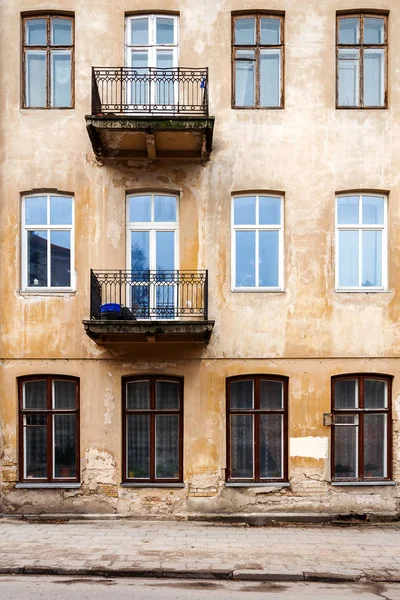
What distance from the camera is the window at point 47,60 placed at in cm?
1145

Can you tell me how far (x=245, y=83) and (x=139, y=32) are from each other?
2293 millimetres

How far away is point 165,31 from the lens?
11.5 meters

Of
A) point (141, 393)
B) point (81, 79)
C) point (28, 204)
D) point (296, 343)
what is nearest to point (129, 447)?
point (141, 393)

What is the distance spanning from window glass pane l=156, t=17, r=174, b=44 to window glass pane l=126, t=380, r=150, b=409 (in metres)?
6.63

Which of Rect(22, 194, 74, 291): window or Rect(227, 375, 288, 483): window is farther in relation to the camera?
Rect(22, 194, 74, 291): window

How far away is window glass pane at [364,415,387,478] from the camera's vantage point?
11250mm

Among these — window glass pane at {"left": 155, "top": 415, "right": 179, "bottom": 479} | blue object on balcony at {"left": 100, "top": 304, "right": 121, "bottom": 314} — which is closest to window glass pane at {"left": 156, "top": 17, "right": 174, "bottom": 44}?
blue object on balcony at {"left": 100, "top": 304, "right": 121, "bottom": 314}

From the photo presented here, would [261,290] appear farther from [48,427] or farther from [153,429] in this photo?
[48,427]

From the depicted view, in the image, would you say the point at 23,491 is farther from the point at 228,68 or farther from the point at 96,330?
the point at 228,68

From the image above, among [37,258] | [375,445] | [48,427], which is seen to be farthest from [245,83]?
[48,427]

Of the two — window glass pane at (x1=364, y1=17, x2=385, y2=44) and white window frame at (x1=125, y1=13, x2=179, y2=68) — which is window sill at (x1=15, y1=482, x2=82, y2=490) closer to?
white window frame at (x1=125, y1=13, x2=179, y2=68)

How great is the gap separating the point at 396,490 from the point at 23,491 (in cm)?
700

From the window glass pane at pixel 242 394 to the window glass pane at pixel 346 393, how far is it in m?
1.65

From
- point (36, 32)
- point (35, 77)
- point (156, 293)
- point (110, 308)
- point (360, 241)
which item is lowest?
point (110, 308)
